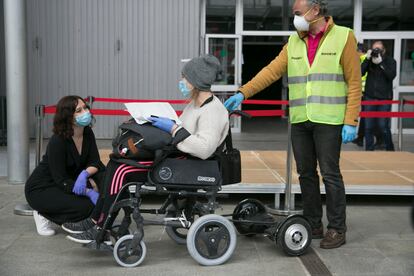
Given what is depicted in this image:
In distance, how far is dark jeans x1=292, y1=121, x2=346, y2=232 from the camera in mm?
4234

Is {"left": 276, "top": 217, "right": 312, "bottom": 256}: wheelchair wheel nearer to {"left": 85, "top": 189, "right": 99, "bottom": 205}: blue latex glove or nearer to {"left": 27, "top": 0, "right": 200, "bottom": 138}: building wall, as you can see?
{"left": 85, "top": 189, "right": 99, "bottom": 205}: blue latex glove

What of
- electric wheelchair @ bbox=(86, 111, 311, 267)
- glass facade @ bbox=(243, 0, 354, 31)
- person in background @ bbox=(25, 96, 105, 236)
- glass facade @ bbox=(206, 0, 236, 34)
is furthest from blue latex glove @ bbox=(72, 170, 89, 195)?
glass facade @ bbox=(243, 0, 354, 31)

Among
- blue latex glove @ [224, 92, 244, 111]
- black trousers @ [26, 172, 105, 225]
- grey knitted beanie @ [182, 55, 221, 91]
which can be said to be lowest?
black trousers @ [26, 172, 105, 225]

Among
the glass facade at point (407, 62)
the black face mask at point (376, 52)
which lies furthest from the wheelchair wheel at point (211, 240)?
the glass facade at point (407, 62)

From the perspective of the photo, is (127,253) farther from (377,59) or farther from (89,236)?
(377,59)

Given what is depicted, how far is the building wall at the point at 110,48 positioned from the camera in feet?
36.2

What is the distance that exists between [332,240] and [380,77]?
5300 millimetres

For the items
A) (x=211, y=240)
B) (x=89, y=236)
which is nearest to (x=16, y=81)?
(x=89, y=236)

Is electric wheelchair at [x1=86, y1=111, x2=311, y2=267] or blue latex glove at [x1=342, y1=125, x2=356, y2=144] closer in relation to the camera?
electric wheelchair at [x1=86, y1=111, x2=311, y2=267]

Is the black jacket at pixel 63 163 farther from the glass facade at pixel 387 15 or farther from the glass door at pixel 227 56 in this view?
the glass facade at pixel 387 15

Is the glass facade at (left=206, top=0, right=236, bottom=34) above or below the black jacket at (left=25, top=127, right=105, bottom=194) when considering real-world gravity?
above

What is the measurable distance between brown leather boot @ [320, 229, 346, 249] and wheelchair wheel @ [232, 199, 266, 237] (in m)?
0.49

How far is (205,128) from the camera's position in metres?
3.75

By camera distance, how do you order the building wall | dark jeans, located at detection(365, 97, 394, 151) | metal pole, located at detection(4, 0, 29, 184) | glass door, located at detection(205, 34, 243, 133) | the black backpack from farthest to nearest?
glass door, located at detection(205, 34, 243, 133) < the building wall < dark jeans, located at detection(365, 97, 394, 151) < metal pole, located at detection(4, 0, 29, 184) < the black backpack
